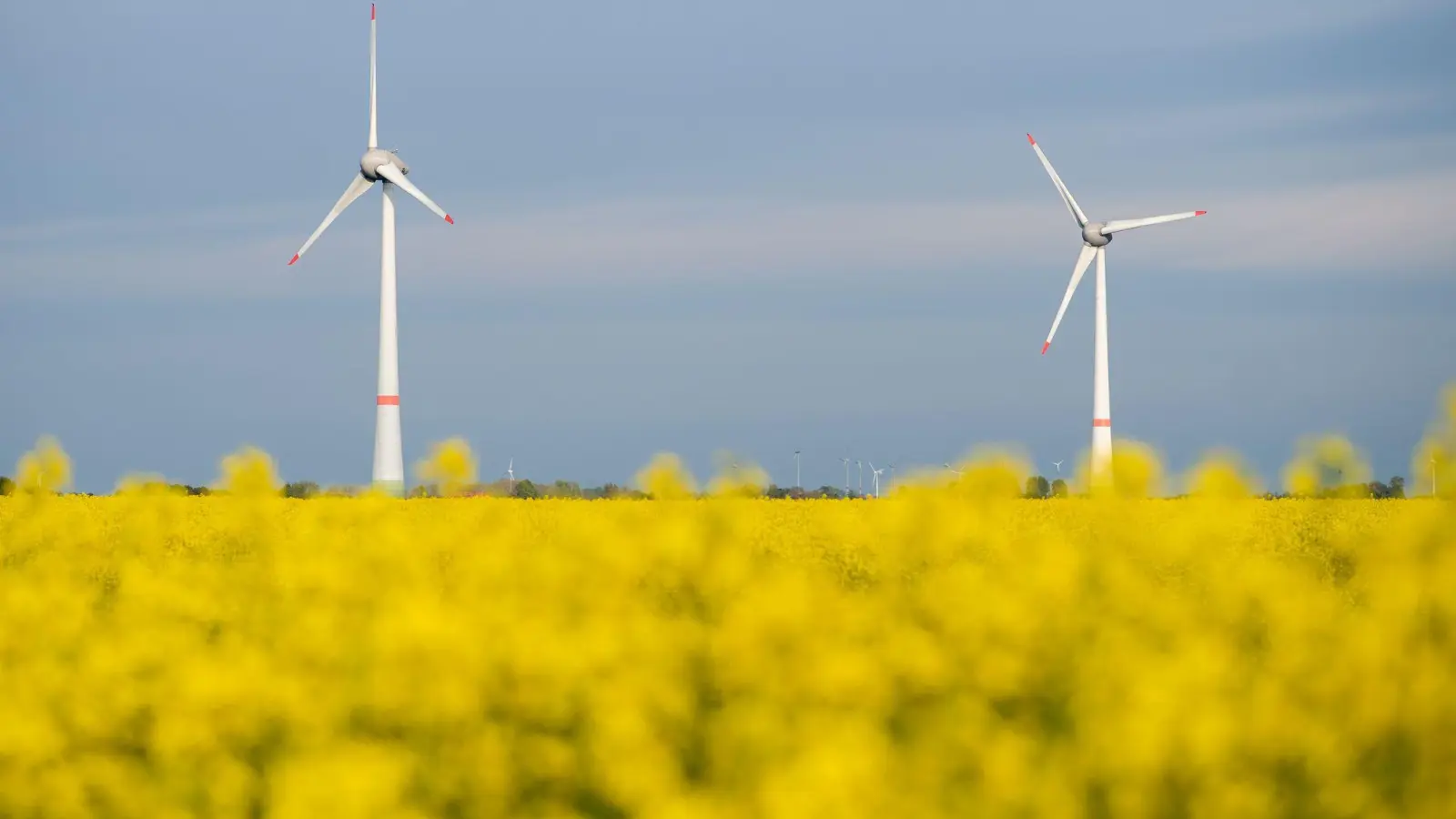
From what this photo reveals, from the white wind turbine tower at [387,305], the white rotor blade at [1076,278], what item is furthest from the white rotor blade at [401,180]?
the white rotor blade at [1076,278]

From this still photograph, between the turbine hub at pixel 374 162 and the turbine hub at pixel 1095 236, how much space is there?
851 inches

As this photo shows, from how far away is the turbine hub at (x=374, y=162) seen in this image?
42.4m

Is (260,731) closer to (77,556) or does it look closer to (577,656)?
(577,656)

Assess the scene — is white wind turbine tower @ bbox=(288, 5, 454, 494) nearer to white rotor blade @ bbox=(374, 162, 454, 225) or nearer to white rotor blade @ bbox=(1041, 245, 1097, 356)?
white rotor blade @ bbox=(374, 162, 454, 225)

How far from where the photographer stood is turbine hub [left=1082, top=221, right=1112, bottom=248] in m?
46.5

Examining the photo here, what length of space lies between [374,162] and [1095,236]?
22698 millimetres

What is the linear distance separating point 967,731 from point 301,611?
378 centimetres

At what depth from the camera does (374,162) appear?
1668 inches

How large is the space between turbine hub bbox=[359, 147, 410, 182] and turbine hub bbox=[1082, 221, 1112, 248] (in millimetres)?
21614

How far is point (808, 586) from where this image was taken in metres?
6.69

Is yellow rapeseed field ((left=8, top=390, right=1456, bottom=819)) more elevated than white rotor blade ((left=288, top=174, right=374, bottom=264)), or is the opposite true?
white rotor blade ((left=288, top=174, right=374, bottom=264))

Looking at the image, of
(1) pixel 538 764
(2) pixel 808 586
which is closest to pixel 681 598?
(2) pixel 808 586

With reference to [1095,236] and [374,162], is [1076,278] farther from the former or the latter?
[374,162]

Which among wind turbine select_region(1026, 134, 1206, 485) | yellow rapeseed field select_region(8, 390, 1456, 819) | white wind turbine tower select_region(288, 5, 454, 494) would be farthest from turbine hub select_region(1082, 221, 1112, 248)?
yellow rapeseed field select_region(8, 390, 1456, 819)
